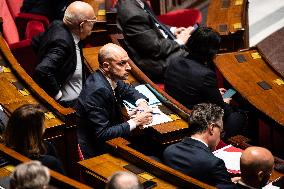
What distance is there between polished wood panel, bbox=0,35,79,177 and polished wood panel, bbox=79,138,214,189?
0.30 m

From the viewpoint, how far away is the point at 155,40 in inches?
167

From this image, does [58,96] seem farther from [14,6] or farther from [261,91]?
[14,6]

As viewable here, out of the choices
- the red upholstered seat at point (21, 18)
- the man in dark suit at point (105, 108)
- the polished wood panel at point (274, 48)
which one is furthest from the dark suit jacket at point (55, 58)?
the polished wood panel at point (274, 48)

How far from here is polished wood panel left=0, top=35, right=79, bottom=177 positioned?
3174 millimetres

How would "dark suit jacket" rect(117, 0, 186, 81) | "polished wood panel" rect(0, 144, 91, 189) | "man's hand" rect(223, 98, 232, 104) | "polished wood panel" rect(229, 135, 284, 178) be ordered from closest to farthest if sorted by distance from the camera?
"polished wood panel" rect(0, 144, 91, 189) → "polished wood panel" rect(229, 135, 284, 178) → "man's hand" rect(223, 98, 232, 104) → "dark suit jacket" rect(117, 0, 186, 81)

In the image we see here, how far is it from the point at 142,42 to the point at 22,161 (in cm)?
173

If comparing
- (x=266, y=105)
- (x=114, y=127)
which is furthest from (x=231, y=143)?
(x=114, y=127)

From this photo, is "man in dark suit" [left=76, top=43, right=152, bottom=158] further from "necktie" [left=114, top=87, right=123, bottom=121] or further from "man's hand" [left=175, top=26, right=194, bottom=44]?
"man's hand" [left=175, top=26, right=194, bottom=44]

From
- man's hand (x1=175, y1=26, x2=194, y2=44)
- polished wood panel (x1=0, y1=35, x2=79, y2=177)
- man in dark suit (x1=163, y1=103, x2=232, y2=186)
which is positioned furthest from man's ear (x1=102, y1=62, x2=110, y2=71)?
man's hand (x1=175, y1=26, x2=194, y2=44)

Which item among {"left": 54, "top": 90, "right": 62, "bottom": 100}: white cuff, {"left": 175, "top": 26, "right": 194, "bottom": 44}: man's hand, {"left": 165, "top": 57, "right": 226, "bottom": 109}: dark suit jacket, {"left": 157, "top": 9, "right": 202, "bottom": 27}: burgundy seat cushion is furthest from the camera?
{"left": 157, "top": 9, "right": 202, "bottom": 27}: burgundy seat cushion

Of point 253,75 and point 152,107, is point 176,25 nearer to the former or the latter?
point 253,75

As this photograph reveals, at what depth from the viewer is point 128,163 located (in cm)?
286

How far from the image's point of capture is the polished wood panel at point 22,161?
8.13 feet

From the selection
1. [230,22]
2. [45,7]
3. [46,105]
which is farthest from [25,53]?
[230,22]
